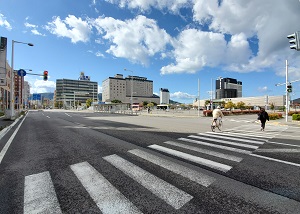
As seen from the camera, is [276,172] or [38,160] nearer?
[276,172]

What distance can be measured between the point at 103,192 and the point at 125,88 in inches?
6682

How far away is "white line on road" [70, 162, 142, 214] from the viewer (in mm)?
2973

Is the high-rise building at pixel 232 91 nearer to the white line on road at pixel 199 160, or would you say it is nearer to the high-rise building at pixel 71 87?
the high-rise building at pixel 71 87

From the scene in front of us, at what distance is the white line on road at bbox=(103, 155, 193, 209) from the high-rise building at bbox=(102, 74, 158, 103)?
149 meters

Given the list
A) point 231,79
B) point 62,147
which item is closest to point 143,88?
point 231,79

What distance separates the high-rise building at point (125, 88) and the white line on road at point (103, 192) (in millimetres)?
149880

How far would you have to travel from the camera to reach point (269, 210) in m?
2.90

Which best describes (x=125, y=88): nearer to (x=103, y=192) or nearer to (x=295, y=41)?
(x=295, y=41)

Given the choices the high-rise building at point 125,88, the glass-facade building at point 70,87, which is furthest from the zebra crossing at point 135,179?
the high-rise building at point 125,88

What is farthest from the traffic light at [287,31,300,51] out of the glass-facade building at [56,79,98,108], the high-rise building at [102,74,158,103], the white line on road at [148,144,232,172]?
the high-rise building at [102,74,158,103]

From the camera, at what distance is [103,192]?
351cm

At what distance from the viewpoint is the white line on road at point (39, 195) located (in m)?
2.98

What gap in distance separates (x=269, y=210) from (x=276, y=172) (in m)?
2.11

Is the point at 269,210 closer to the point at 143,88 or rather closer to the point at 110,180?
the point at 110,180
